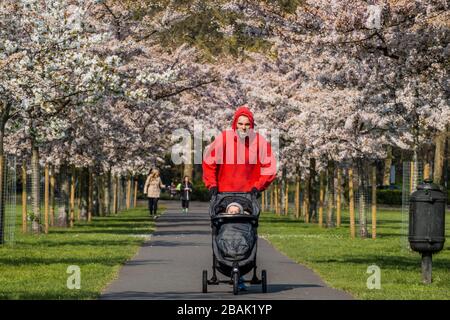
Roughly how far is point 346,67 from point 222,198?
879 centimetres

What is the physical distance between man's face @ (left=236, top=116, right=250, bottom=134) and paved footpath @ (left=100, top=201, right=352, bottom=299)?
1.84 metres

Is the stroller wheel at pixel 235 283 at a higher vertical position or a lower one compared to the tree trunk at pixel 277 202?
lower

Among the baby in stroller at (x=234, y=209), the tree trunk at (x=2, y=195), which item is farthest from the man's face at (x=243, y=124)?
the tree trunk at (x=2, y=195)

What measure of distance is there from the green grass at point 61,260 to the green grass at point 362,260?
2.96 m

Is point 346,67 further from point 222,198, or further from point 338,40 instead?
point 222,198

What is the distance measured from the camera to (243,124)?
48.8 feet

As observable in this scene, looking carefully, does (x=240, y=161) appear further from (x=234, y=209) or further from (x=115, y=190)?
(x=115, y=190)

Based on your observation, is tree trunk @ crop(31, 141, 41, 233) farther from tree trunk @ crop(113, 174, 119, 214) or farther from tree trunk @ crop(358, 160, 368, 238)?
tree trunk @ crop(113, 174, 119, 214)

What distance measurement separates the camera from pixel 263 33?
101 feet

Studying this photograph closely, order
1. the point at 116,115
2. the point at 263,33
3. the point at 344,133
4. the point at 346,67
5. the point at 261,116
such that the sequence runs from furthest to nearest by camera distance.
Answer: the point at 261,116 → the point at 116,115 → the point at 344,133 → the point at 263,33 → the point at 346,67

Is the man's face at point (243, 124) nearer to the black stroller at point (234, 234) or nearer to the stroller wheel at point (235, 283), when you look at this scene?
the black stroller at point (234, 234)

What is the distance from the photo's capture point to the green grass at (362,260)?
50.9ft

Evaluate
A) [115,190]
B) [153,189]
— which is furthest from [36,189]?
[115,190]
